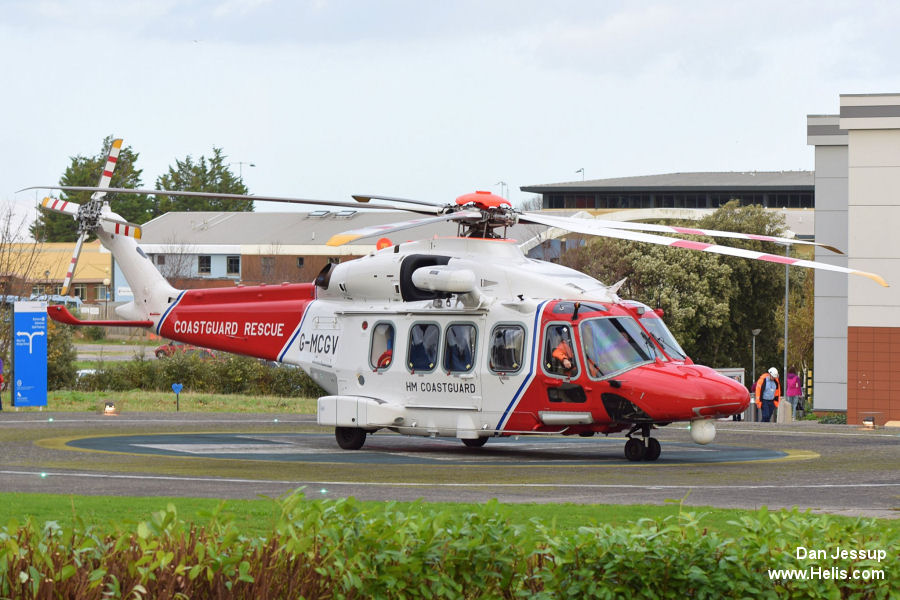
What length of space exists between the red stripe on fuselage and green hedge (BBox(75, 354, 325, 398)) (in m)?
14.6

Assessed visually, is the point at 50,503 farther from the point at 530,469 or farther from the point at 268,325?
the point at 268,325

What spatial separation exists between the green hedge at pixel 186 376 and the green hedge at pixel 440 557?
33084 millimetres

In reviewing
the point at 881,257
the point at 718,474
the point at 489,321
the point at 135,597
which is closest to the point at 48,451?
the point at 489,321

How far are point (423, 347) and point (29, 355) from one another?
1468 cm

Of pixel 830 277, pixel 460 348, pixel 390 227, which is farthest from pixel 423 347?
pixel 830 277

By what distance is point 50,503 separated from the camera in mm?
13000

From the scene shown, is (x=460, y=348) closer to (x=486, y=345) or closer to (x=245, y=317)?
(x=486, y=345)

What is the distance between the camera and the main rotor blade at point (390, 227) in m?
18.2

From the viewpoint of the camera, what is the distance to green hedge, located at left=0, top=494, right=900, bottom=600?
716 centimetres

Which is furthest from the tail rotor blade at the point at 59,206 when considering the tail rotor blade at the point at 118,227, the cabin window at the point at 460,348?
the cabin window at the point at 460,348

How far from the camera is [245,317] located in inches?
968

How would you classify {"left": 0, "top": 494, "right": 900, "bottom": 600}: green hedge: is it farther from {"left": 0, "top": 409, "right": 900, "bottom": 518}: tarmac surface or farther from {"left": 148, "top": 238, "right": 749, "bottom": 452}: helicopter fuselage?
{"left": 148, "top": 238, "right": 749, "bottom": 452}: helicopter fuselage

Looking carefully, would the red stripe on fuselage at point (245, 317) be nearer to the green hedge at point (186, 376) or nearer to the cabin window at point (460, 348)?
the cabin window at point (460, 348)

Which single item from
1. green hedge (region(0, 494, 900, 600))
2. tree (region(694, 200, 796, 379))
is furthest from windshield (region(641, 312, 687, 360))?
tree (region(694, 200, 796, 379))
